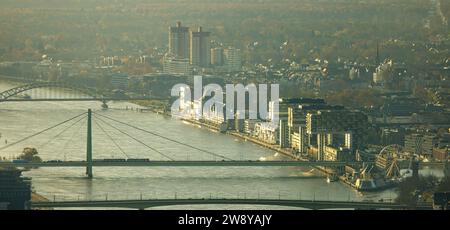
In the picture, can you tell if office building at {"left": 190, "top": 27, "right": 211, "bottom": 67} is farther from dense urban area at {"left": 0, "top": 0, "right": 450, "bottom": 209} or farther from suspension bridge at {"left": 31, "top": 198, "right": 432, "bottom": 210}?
suspension bridge at {"left": 31, "top": 198, "right": 432, "bottom": 210}

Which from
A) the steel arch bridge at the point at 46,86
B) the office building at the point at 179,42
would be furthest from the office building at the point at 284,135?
the office building at the point at 179,42

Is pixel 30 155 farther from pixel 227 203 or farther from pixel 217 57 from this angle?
pixel 217 57

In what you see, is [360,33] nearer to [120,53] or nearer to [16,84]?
[120,53]

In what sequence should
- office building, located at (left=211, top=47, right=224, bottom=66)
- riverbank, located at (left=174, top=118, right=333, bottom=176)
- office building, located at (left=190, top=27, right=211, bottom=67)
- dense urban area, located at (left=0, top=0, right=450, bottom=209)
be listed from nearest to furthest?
riverbank, located at (left=174, top=118, right=333, bottom=176), dense urban area, located at (left=0, top=0, right=450, bottom=209), office building, located at (left=211, top=47, right=224, bottom=66), office building, located at (left=190, top=27, right=211, bottom=67)

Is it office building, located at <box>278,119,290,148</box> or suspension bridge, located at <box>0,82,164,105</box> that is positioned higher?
office building, located at <box>278,119,290,148</box>

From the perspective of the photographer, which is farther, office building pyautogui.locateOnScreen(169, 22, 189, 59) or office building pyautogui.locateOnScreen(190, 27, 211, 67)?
office building pyautogui.locateOnScreen(169, 22, 189, 59)

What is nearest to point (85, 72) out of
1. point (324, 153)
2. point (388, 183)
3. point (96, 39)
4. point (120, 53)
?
point (120, 53)

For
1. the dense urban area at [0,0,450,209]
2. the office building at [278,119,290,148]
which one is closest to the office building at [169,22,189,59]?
the dense urban area at [0,0,450,209]

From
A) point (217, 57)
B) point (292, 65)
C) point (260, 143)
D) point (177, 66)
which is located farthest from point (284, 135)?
point (217, 57)
